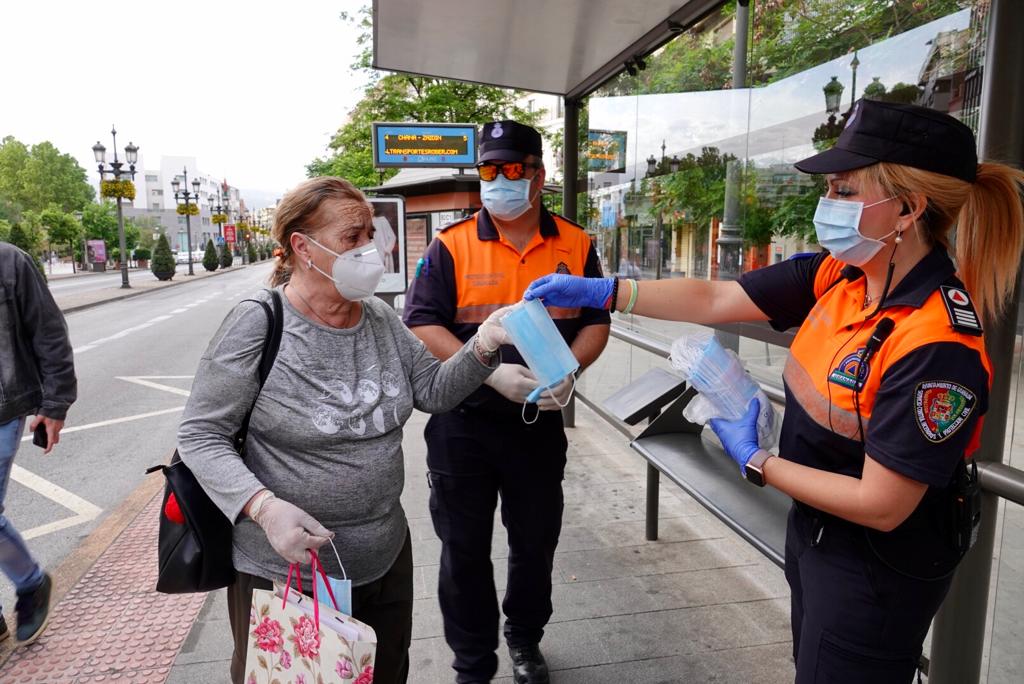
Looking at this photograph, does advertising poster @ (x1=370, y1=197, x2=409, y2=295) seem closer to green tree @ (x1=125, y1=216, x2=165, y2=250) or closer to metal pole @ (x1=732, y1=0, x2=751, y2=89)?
metal pole @ (x1=732, y1=0, x2=751, y2=89)

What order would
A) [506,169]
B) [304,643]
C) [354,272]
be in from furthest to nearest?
[506,169] → [354,272] → [304,643]

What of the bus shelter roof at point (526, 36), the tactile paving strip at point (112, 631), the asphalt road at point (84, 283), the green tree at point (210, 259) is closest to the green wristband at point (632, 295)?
the bus shelter roof at point (526, 36)

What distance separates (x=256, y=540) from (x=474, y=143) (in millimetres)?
6187

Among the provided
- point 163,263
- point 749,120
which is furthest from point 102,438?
point 163,263

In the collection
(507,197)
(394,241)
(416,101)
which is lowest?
(394,241)

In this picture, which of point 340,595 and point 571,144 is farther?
point 571,144

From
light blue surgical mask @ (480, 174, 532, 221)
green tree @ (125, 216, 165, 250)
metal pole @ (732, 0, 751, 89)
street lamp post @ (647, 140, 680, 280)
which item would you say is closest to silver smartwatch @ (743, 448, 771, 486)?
light blue surgical mask @ (480, 174, 532, 221)

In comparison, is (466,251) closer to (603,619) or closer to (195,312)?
(603,619)

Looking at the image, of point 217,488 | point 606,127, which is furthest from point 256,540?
point 606,127

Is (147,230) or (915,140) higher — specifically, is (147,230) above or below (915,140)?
above

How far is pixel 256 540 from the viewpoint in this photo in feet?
5.74

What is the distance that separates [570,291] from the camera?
2070mm

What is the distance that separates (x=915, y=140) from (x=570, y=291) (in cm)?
97

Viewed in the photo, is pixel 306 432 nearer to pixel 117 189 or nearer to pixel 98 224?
pixel 117 189
